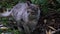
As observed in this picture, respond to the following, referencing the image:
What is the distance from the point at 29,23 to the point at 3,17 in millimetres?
1011

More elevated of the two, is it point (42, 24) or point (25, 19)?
point (25, 19)

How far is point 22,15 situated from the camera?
12.5 feet

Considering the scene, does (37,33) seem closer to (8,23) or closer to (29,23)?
(29,23)

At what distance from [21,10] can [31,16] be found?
1.21 feet

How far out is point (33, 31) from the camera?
4.02 m

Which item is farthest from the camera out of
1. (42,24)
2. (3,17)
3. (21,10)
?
(3,17)

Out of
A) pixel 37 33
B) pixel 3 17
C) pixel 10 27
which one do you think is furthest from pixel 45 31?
pixel 3 17

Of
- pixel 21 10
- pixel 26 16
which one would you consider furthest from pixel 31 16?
pixel 21 10

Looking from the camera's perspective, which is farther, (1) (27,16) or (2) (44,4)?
(2) (44,4)

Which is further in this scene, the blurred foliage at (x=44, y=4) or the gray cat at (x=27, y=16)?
the blurred foliage at (x=44, y=4)

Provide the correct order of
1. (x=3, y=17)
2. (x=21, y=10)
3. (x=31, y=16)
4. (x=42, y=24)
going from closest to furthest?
(x=31, y=16) < (x=21, y=10) < (x=42, y=24) < (x=3, y=17)

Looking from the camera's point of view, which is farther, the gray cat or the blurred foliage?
the blurred foliage

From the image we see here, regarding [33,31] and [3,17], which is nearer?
[33,31]

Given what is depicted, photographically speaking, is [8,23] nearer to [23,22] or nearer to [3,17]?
[3,17]
